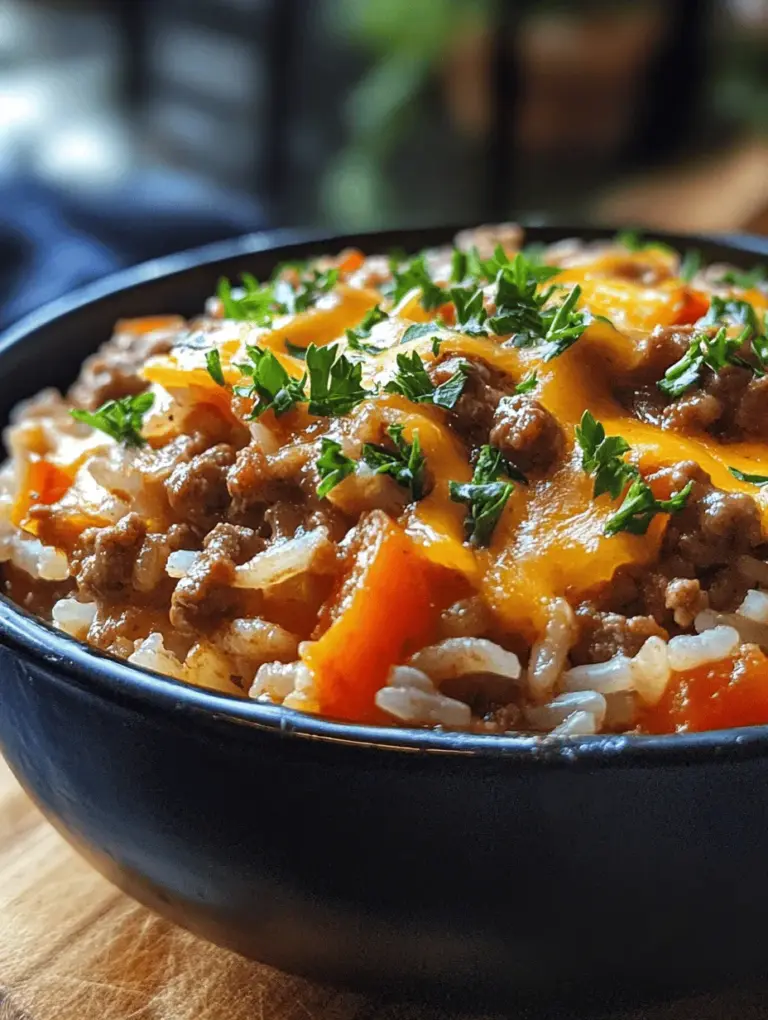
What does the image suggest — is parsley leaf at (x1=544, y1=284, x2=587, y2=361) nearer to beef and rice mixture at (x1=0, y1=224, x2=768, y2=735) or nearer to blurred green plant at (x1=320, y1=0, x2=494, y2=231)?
beef and rice mixture at (x1=0, y1=224, x2=768, y2=735)

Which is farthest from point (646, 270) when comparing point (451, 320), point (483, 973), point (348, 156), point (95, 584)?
point (348, 156)

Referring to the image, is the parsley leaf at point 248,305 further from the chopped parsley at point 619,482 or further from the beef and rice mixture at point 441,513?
the chopped parsley at point 619,482

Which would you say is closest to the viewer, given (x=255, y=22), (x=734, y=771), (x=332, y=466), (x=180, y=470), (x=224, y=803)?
(x=734, y=771)

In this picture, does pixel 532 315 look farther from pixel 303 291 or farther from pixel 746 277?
pixel 746 277

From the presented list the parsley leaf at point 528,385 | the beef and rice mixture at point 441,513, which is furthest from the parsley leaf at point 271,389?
the parsley leaf at point 528,385

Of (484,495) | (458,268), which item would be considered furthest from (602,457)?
(458,268)

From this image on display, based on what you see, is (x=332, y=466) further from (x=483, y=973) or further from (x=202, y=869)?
(x=483, y=973)

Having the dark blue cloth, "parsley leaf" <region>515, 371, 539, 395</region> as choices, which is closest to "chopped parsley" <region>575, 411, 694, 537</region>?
"parsley leaf" <region>515, 371, 539, 395</region>
